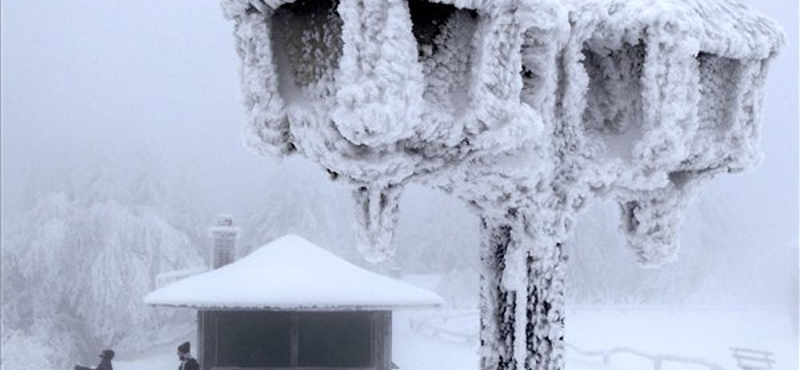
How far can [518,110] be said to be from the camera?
1.55 m

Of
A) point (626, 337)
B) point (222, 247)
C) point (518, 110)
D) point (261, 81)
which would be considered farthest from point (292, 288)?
point (626, 337)

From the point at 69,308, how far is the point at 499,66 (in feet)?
52.8

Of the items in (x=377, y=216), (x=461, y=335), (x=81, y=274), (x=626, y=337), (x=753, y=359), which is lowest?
(x=626, y=337)

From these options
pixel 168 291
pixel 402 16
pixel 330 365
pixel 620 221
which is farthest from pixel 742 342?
pixel 402 16

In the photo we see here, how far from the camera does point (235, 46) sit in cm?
169

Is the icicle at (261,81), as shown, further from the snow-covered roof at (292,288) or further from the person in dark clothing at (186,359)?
the snow-covered roof at (292,288)

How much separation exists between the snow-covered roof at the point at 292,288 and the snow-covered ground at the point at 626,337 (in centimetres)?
375

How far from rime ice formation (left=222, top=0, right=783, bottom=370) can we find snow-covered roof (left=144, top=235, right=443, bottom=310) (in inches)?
220

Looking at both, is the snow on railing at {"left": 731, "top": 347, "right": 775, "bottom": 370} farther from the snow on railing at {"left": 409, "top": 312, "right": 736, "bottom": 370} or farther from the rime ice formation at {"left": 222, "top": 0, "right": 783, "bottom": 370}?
the rime ice formation at {"left": 222, "top": 0, "right": 783, "bottom": 370}

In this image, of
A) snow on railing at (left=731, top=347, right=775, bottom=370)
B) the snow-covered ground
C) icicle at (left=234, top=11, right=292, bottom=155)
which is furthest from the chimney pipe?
icicle at (left=234, top=11, right=292, bottom=155)

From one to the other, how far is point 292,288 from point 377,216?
20.2ft

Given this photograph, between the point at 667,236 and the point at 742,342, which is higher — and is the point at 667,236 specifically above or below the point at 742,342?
above

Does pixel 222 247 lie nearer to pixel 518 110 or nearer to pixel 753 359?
pixel 753 359

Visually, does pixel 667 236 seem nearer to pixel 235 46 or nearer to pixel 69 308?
pixel 235 46
